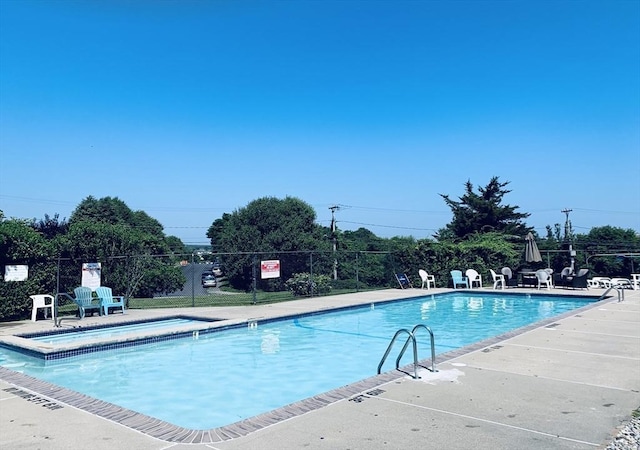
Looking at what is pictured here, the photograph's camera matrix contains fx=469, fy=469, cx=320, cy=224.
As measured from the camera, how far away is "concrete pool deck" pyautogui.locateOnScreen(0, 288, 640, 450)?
3.43m

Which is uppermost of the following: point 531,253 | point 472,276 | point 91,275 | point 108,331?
point 531,253

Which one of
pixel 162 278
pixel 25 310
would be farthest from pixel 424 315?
pixel 162 278

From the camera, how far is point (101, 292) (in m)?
11.9

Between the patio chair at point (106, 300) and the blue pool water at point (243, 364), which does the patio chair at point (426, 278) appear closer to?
the blue pool water at point (243, 364)

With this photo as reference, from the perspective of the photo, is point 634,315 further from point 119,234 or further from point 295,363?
point 119,234

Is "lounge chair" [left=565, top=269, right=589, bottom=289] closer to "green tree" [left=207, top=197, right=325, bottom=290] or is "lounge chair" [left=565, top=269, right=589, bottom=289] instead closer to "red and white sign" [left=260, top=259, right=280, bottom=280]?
"red and white sign" [left=260, top=259, right=280, bottom=280]

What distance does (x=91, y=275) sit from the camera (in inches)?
489

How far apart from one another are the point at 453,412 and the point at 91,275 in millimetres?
11053

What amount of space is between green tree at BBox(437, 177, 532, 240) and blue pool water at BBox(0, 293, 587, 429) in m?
21.2

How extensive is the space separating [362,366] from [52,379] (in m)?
4.65

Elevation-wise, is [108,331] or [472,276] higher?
[472,276]

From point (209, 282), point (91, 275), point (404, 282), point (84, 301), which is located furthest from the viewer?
point (209, 282)

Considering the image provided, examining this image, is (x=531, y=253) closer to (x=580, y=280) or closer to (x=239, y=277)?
(x=580, y=280)

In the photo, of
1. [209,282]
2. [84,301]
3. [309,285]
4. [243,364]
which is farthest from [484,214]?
[243,364]
